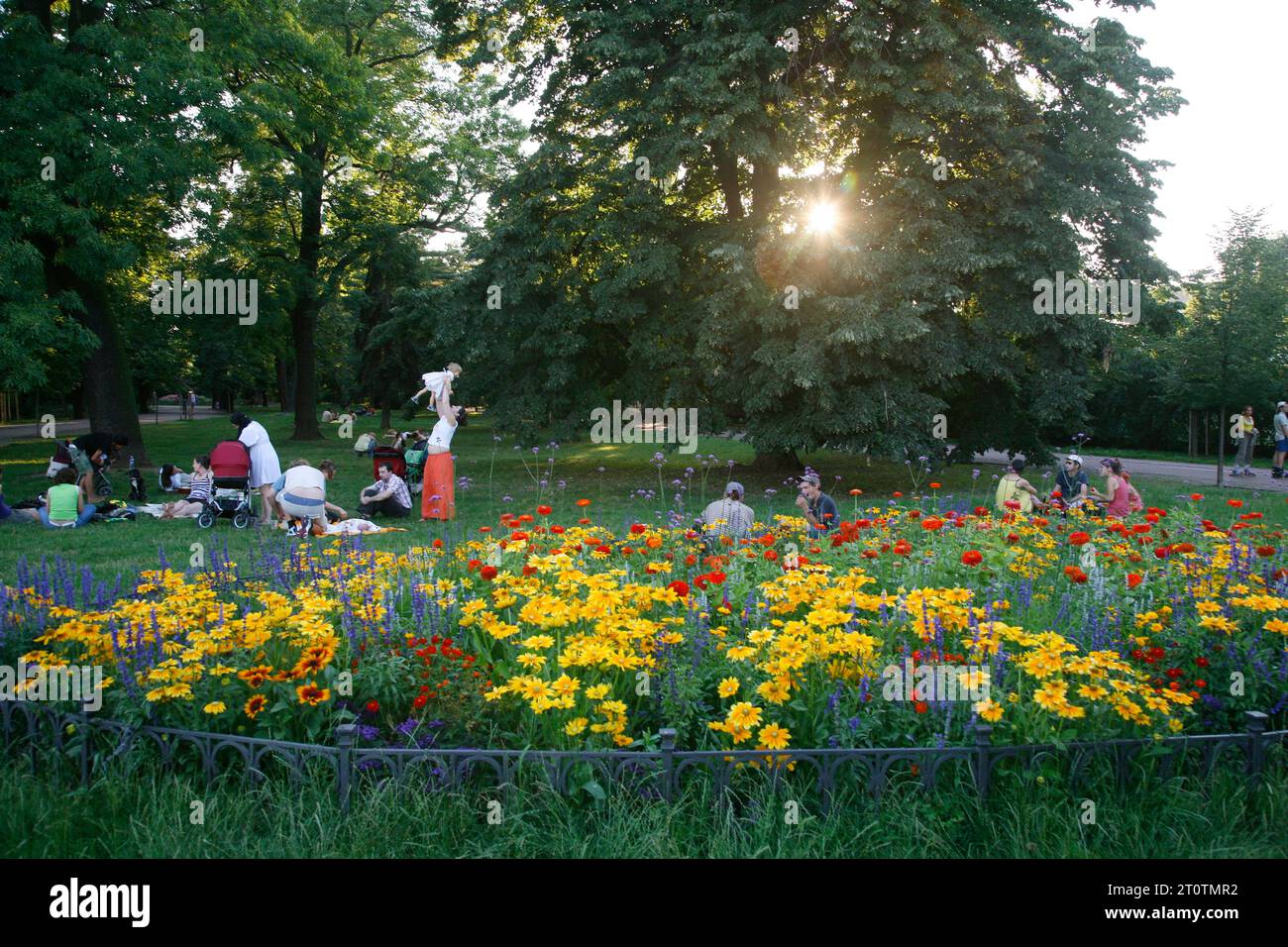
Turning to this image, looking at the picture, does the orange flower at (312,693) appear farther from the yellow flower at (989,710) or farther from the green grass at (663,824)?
the yellow flower at (989,710)

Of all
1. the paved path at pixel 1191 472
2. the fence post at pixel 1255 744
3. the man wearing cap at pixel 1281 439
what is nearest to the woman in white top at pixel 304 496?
the fence post at pixel 1255 744

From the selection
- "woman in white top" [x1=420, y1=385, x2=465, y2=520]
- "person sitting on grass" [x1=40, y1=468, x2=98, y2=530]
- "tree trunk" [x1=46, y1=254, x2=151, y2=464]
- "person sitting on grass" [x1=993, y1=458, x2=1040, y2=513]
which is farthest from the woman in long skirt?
"tree trunk" [x1=46, y1=254, x2=151, y2=464]

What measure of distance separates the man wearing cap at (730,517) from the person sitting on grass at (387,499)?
6.43 meters

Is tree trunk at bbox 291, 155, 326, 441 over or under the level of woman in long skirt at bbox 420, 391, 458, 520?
over

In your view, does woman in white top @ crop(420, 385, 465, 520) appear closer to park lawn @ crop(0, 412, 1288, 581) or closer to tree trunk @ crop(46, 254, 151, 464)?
park lawn @ crop(0, 412, 1288, 581)

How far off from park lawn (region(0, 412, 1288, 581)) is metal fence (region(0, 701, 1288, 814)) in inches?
126

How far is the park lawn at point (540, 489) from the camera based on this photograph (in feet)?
33.2

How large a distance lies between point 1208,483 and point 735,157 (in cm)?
1211

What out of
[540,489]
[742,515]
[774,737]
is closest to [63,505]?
[540,489]

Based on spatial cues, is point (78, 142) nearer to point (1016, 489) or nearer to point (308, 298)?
point (308, 298)

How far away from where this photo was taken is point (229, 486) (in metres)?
12.3

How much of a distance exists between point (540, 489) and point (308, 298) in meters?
19.1

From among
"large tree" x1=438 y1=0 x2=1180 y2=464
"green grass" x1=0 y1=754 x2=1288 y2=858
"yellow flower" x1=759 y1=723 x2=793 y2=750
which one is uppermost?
"large tree" x1=438 y1=0 x2=1180 y2=464

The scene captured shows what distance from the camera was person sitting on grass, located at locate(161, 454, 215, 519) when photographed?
1278 cm
